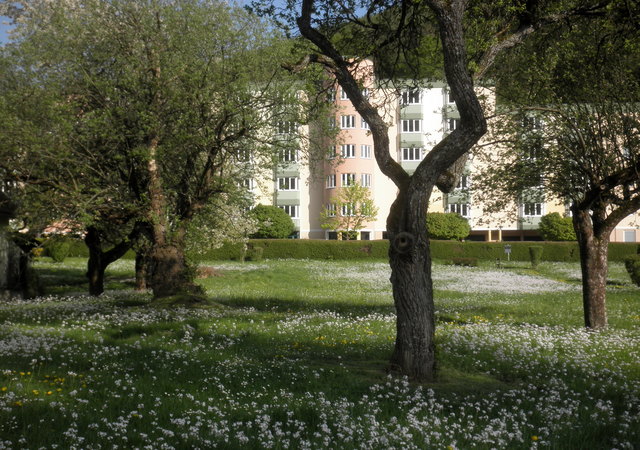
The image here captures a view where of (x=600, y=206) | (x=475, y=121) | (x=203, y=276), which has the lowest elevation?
(x=203, y=276)

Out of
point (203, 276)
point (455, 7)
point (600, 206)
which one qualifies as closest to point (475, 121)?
point (455, 7)

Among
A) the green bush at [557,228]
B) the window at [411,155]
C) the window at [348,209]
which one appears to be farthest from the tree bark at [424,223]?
the window at [411,155]

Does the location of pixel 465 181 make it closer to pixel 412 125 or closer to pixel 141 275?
pixel 141 275

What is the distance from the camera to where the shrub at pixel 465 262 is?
164 ft

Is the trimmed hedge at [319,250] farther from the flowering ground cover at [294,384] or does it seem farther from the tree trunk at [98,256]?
the flowering ground cover at [294,384]

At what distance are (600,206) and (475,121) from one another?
8.35 meters

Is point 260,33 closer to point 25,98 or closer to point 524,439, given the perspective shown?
point 25,98

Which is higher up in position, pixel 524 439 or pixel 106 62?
pixel 106 62

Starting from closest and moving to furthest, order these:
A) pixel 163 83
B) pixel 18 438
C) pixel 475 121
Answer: pixel 18 438 → pixel 475 121 → pixel 163 83

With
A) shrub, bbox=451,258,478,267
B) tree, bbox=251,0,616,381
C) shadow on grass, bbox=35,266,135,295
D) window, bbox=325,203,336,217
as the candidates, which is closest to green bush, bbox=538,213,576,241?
shrub, bbox=451,258,478,267

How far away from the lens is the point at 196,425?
19.3ft

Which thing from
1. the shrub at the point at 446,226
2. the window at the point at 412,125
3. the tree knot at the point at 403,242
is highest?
the window at the point at 412,125

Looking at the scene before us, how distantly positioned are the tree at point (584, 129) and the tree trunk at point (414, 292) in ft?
20.1

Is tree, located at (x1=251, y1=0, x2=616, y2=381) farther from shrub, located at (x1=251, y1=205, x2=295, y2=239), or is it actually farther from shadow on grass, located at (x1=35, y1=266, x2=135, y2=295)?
shrub, located at (x1=251, y1=205, x2=295, y2=239)
